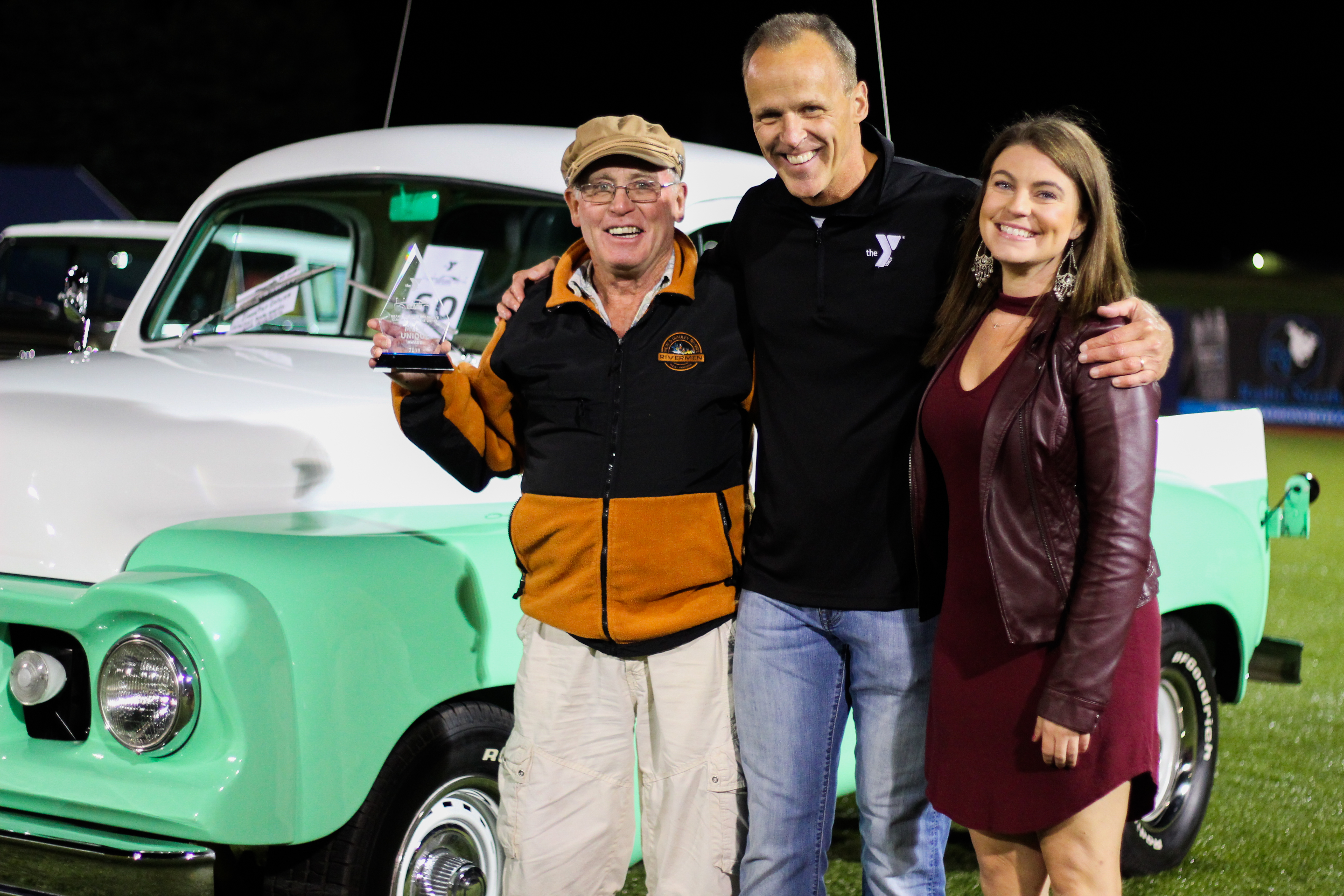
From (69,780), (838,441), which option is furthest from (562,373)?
(69,780)

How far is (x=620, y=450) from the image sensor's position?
8.69 ft

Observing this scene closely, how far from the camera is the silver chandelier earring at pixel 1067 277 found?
8.07 feet

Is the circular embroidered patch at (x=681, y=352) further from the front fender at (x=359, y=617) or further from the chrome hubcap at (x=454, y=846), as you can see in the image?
the chrome hubcap at (x=454, y=846)

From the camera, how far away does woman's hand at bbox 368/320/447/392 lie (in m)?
2.58

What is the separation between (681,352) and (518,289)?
1.38ft

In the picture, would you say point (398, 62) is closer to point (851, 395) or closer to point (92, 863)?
point (851, 395)

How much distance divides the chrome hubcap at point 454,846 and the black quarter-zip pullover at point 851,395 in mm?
843

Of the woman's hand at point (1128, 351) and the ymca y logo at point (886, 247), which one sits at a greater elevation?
the ymca y logo at point (886, 247)

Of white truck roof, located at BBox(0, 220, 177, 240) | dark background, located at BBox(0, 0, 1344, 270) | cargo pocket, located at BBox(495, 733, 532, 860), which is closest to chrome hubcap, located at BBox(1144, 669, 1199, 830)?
cargo pocket, located at BBox(495, 733, 532, 860)

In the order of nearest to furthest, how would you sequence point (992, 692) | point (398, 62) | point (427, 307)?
1. point (992, 692)
2. point (427, 307)
3. point (398, 62)

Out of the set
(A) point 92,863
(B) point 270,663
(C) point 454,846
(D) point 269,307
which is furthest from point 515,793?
(D) point 269,307

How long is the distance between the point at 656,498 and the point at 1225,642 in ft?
8.73

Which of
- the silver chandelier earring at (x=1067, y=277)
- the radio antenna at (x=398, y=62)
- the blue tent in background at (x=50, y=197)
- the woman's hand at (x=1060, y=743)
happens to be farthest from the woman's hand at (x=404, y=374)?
the blue tent in background at (x=50, y=197)

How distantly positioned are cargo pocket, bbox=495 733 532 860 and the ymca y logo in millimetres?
1152
